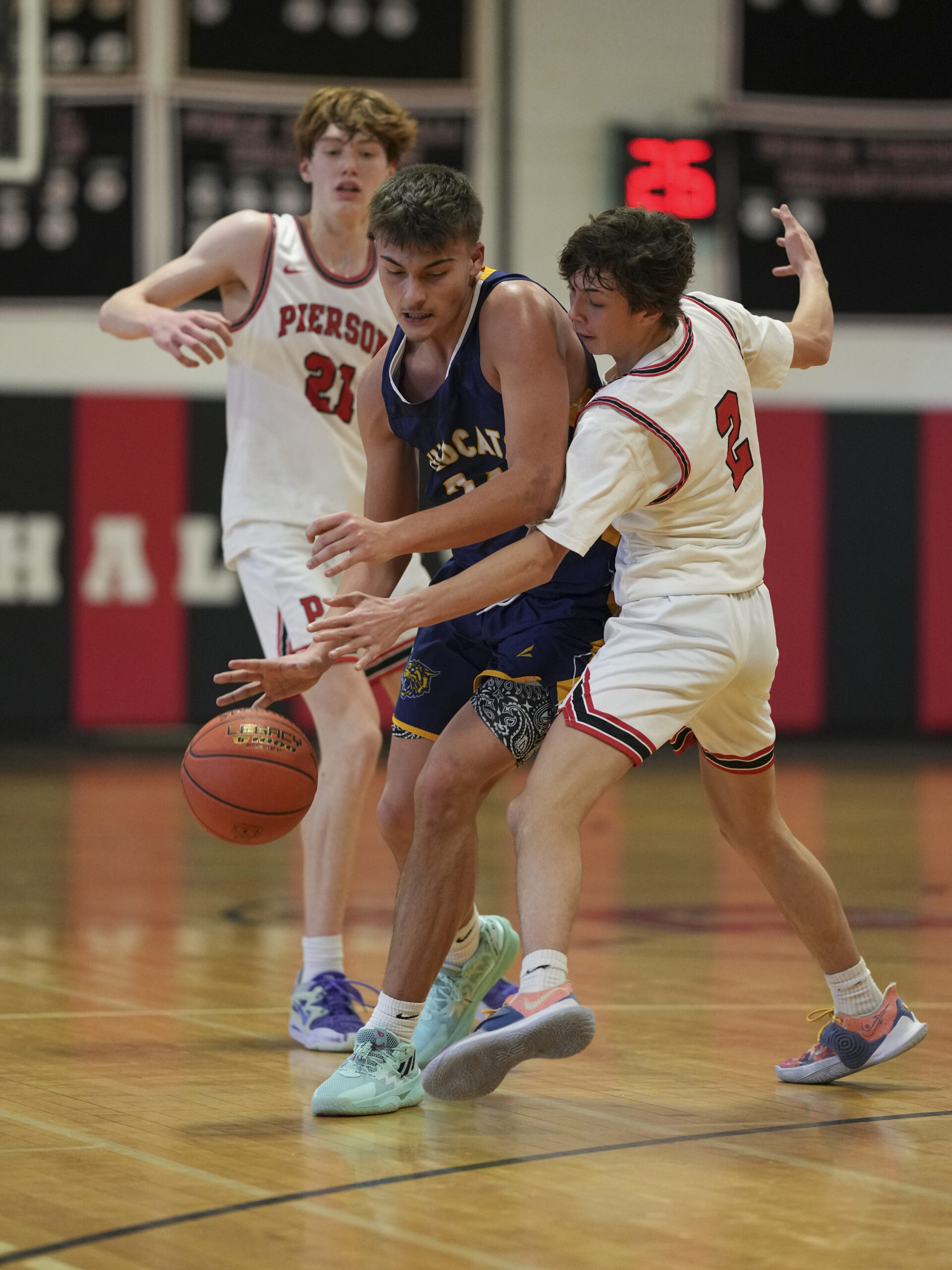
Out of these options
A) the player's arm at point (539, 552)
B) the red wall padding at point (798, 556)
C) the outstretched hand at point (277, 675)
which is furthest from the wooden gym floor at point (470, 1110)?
the red wall padding at point (798, 556)

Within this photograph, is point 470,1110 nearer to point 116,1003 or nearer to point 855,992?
point 855,992

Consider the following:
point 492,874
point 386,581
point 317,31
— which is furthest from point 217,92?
point 386,581

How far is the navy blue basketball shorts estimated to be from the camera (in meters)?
3.68

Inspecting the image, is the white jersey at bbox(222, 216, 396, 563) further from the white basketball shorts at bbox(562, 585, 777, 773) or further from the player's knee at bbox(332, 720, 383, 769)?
the white basketball shorts at bbox(562, 585, 777, 773)

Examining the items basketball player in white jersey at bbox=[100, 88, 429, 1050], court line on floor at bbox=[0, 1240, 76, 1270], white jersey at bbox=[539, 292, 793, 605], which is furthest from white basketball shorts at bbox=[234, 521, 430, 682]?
court line on floor at bbox=[0, 1240, 76, 1270]

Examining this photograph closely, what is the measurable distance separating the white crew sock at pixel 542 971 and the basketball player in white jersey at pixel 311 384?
1315mm

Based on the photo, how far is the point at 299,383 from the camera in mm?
4918

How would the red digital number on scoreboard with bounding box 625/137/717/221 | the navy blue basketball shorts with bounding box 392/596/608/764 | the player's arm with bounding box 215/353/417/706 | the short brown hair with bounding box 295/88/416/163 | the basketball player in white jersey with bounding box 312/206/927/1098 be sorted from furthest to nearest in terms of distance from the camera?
the red digital number on scoreboard with bounding box 625/137/717/221 < the short brown hair with bounding box 295/88/416/163 < the player's arm with bounding box 215/353/417/706 < the navy blue basketball shorts with bounding box 392/596/608/764 < the basketball player in white jersey with bounding box 312/206/927/1098

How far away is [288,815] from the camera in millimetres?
3998

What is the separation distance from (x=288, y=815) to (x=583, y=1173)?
1.19 meters

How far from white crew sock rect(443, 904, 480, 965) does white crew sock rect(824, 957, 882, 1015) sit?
32.8 inches

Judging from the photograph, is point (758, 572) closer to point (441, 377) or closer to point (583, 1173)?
point (441, 377)

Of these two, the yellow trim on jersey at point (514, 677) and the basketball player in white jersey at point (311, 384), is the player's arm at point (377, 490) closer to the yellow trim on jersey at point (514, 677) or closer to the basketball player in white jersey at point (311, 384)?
the yellow trim on jersey at point (514, 677)

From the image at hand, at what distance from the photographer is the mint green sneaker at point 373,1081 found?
352 cm
